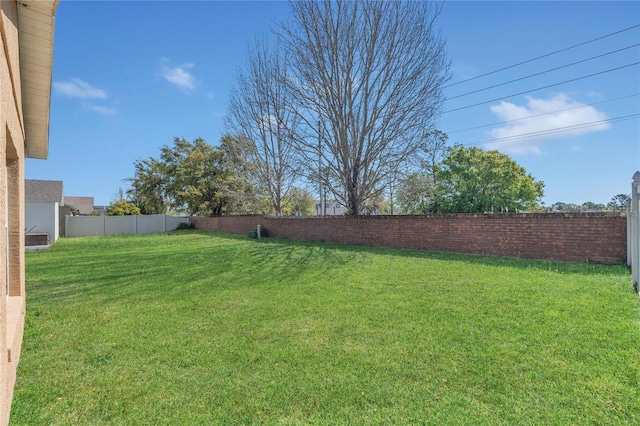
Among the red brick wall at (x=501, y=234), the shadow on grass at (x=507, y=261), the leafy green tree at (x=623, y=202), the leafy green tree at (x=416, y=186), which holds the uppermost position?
the leafy green tree at (x=416, y=186)

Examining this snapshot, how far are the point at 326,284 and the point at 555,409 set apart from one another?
419 centimetres

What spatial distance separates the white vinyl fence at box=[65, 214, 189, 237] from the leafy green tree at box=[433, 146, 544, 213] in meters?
22.6

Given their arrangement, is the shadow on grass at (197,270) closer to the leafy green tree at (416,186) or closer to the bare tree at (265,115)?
the leafy green tree at (416,186)

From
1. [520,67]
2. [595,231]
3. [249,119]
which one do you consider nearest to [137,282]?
[595,231]

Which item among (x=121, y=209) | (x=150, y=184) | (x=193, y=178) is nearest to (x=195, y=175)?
(x=193, y=178)

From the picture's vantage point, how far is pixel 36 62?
369 cm

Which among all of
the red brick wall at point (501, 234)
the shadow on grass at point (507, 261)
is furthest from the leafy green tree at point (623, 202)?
the shadow on grass at point (507, 261)

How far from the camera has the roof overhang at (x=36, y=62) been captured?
9.66 feet

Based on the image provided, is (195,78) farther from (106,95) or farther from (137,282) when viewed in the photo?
(137,282)

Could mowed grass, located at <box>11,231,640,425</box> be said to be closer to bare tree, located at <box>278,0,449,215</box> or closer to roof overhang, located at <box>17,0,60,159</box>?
Answer: roof overhang, located at <box>17,0,60,159</box>

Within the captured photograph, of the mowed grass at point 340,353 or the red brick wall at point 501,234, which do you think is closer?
the mowed grass at point 340,353

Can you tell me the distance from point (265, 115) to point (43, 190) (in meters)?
12.7

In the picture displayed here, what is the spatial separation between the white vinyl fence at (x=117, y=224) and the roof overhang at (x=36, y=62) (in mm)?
22085

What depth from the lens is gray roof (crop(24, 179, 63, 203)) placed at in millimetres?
16250
